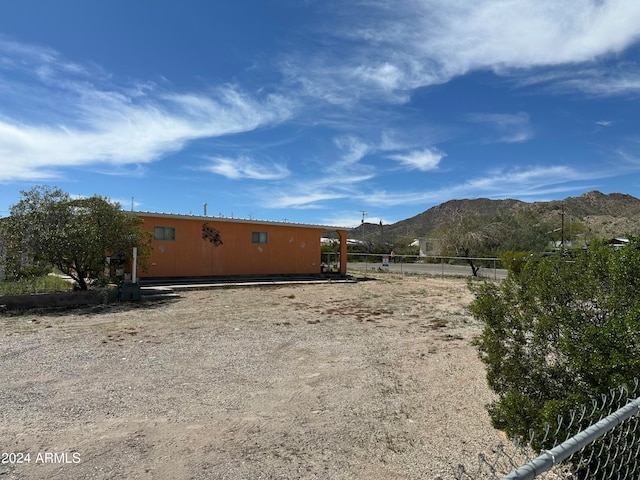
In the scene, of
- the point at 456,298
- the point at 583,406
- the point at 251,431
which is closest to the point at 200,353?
the point at 251,431

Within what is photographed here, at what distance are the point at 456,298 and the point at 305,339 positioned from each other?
26.6 ft

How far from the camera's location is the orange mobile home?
16.8 metres

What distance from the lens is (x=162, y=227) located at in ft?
55.1

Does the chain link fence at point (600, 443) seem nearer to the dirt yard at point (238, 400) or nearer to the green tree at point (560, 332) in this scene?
the green tree at point (560, 332)

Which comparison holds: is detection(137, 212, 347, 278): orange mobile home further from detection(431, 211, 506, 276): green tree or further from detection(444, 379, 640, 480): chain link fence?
detection(431, 211, 506, 276): green tree

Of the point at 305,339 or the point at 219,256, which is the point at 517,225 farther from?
the point at 305,339

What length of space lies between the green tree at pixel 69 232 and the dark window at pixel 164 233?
12.5ft

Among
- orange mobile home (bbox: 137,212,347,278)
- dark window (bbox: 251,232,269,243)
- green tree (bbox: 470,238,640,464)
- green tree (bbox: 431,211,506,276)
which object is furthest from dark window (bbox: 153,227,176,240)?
green tree (bbox: 431,211,506,276)

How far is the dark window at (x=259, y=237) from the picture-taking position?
19.5m

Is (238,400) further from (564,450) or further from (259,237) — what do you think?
(259,237)

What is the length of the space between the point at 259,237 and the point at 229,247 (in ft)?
5.19

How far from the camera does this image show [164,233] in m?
16.8

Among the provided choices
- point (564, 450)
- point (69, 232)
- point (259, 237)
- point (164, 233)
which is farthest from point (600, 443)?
point (259, 237)

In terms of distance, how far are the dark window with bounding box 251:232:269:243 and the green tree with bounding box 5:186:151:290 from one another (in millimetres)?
7115
